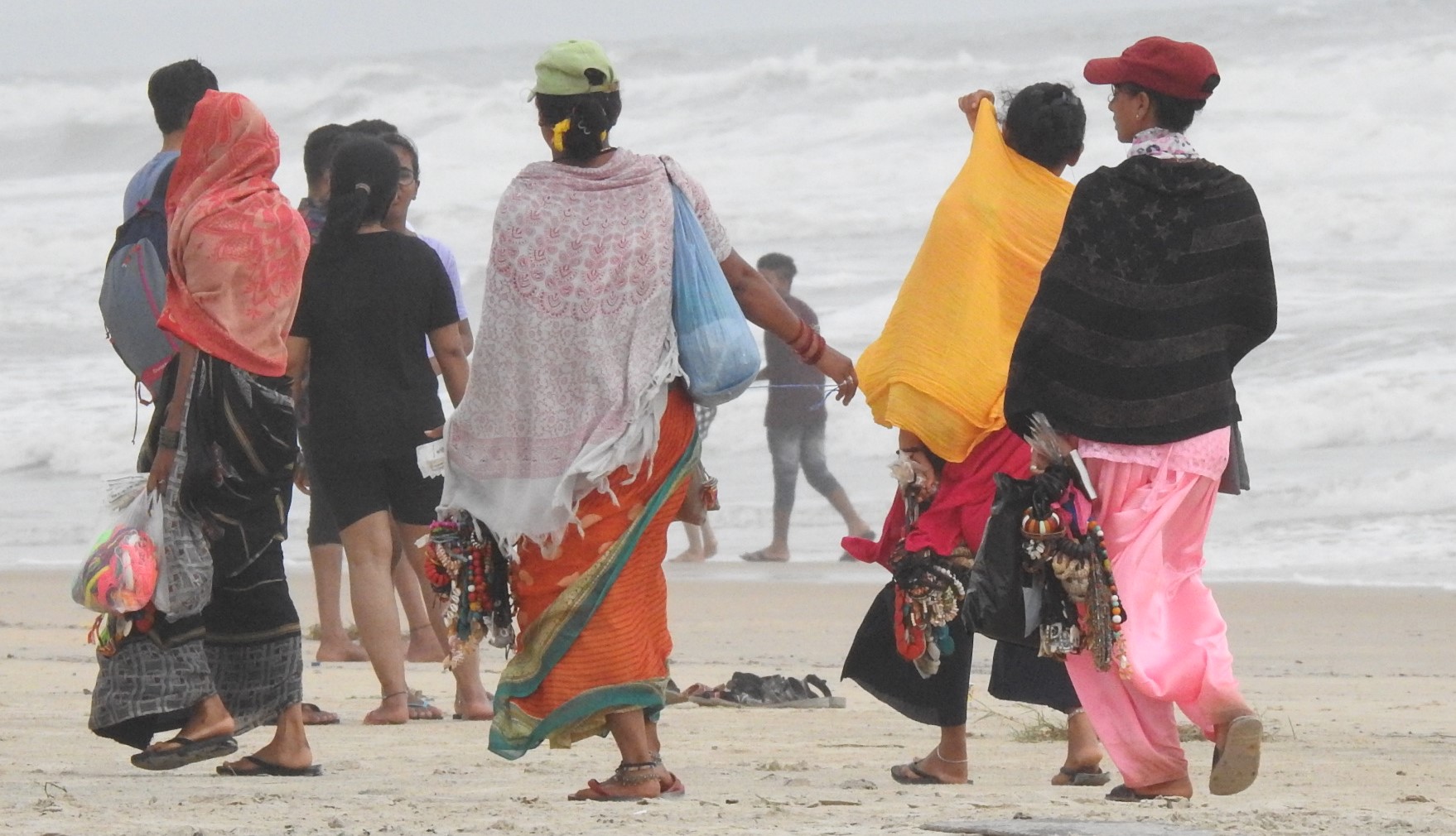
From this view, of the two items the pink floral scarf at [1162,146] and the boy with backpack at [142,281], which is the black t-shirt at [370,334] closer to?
the boy with backpack at [142,281]

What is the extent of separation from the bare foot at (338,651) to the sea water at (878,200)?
4.48m

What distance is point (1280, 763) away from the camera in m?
5.45

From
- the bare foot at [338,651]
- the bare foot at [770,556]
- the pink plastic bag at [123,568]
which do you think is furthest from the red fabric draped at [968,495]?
the bare foot at [770,556]

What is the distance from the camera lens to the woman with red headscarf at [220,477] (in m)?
4.96

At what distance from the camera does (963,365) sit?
5.06m

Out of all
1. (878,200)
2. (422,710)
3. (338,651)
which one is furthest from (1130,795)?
(878,200)

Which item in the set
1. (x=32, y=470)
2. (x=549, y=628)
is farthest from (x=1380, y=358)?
(x=549, y=628)

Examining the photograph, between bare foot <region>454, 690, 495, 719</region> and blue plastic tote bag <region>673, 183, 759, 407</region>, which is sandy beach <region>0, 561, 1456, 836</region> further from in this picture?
blue plastic tote bag <region>673, 183, 759, 407</region>

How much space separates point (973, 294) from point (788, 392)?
798cm

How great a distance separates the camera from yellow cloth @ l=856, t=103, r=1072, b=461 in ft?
16.6

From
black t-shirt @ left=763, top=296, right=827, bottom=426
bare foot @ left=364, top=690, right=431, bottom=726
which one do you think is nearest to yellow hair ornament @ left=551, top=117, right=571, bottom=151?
bare foot @ left=364, top=690, right=431, bottom=726

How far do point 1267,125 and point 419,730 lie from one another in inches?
904

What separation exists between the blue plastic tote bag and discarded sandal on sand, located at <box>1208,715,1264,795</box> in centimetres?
128

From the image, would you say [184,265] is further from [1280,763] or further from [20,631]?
[20,631]
